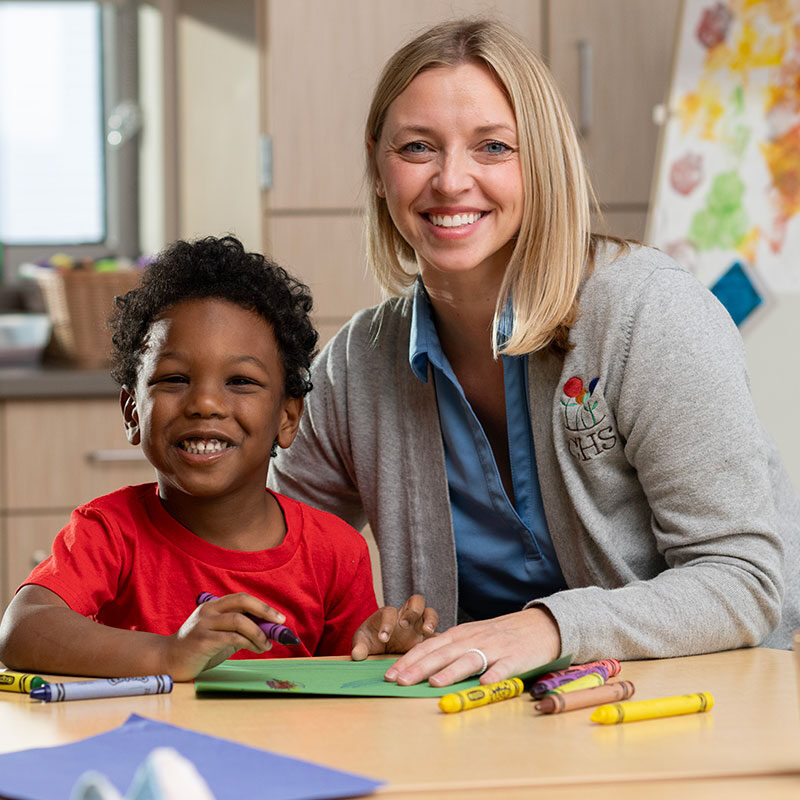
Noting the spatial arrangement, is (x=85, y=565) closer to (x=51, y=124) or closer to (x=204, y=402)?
(x=204, y=402)

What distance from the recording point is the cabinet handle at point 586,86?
305 centimetres

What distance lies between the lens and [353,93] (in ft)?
10.0

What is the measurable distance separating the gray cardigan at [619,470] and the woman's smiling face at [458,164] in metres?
0.14

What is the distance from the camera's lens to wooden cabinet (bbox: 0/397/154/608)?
113 inches

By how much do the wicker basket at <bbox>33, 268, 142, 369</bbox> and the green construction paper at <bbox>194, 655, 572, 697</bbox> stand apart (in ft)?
6.53

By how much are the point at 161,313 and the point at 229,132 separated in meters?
2.19

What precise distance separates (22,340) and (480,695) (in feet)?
7.96

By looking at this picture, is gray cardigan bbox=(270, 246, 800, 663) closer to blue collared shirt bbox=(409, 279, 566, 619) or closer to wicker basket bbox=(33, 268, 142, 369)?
blue collared shirt bbox=(409, 279, 566, 619)

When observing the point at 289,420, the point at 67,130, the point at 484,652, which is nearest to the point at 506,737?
the point at 484,652

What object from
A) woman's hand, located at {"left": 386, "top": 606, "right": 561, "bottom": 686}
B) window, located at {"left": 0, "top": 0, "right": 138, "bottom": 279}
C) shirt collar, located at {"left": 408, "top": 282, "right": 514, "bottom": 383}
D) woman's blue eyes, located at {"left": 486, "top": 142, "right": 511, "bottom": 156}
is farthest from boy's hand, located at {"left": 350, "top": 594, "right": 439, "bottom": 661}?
window, located at {"left": 0, "top": 0, "right": 138, "bottom": 279}

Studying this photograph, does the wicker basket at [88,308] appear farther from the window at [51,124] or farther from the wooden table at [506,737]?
the wooden table at [506,737]

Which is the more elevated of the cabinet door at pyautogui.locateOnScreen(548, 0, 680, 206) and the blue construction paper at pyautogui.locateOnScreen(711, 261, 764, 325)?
the cabinet door at pyautogui.locateOnScreen(548, 0, 680, 206)

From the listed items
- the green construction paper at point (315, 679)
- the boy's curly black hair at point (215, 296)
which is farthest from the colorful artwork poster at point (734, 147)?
the green construction paper at point (315, 679)

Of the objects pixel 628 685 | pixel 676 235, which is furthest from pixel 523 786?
pixel 676 235
